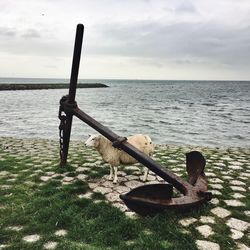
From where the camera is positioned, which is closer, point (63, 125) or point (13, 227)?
point (13, 227)

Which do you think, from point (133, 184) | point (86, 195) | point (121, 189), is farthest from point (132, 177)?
point (86, 195)

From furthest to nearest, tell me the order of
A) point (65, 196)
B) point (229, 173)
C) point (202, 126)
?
point (202, 126)
point (229, 173)
point (65, 196)

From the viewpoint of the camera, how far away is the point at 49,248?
3609 millimetres

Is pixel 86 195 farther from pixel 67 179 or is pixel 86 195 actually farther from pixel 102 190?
pixel 67 179

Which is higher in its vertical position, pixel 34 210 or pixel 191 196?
pixel 191 196

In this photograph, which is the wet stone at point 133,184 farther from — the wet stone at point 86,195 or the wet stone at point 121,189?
the wet stone at point 86,195

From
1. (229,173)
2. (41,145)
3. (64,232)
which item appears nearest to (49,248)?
(64,232)

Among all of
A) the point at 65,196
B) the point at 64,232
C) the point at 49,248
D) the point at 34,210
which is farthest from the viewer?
the point at 65,196

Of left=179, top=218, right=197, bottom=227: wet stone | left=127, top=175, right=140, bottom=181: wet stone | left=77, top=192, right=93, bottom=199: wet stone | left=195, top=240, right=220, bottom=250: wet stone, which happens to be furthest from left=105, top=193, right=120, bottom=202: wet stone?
left=195, top=240, right=220, bottom=250: wet stone

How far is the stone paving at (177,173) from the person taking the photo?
4.01 metres

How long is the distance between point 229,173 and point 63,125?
11.6 feet

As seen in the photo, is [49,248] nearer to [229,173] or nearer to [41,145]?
[229,173]

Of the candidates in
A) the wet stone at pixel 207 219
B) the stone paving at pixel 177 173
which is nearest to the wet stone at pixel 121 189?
the stone paving at pixel 177 173

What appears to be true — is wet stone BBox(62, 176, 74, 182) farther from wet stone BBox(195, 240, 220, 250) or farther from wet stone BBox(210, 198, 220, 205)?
wet stone BBox(195, 240, 220, 250)
